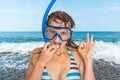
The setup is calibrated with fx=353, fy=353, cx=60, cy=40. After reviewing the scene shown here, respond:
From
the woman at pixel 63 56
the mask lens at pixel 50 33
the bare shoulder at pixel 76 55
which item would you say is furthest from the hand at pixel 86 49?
the mask lens at pixel 50 33

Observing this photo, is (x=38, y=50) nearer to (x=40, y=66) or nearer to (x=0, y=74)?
(x=40, y=66)

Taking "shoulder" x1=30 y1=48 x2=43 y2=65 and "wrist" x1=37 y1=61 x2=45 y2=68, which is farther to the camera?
"shoulder" x1=30 y1=48 x2=43 y2=65

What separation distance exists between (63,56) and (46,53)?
0.41 metres

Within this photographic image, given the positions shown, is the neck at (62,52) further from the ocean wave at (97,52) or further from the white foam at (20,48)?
the white foam at (20,48)

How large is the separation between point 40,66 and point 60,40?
0.98ft

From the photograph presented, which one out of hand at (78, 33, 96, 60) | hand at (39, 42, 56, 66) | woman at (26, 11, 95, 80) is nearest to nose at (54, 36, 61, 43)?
woman at (26, 11, 95, 80)

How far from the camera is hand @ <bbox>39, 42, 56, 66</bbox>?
2891 millimetres

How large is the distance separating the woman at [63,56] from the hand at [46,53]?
13mm

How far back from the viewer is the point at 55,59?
325 cm

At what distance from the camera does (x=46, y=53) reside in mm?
2889

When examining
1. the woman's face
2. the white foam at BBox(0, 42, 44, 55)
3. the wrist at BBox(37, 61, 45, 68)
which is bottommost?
the white foam at BBox(0, 42, 44, 55)

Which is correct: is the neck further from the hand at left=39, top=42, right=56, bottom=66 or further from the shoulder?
the hand at left=39, top=42, right=56, bottom=66

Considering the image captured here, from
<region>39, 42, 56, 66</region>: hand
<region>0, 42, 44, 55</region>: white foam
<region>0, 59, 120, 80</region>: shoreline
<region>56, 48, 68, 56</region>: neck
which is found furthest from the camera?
<region>0, 42, 44, 55</region>: white foam

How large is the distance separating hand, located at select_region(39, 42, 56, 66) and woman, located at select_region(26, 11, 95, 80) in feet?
0.04
